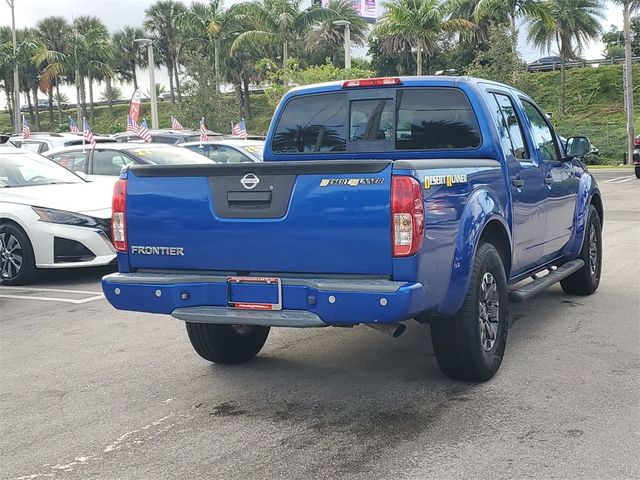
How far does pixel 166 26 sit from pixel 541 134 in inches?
2422

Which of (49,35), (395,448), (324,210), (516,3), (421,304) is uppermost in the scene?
(49,35)

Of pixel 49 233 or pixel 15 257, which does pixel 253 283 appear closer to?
pixel 49 233

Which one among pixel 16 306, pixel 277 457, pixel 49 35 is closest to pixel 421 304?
pixel 277 457

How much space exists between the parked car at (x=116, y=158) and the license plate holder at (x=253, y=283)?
7.92 metres

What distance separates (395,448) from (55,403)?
2.24 meters

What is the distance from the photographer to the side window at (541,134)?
683cm

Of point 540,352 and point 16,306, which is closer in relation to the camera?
point 540,352

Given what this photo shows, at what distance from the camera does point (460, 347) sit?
4.93 metres

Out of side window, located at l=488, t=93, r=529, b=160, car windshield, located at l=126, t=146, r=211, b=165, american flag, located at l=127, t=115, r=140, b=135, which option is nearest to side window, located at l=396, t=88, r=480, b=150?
side window, located at l=488, t=93, r=529, b=160

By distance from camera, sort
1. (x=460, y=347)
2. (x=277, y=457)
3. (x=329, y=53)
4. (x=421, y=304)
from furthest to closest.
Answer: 1. (x=329, y=53)
2. (x=460, y=347)
3. (x=421, y=304)
4. (x=277, y=457)

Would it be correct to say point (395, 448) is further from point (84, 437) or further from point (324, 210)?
point (84, 437)

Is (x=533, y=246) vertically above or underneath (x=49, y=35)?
underneath

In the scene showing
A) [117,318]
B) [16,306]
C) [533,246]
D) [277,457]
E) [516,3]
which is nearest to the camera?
[277,457]

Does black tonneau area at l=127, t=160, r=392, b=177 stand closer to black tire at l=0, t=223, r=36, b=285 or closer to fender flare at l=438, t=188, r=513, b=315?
fender flare at l=438, t=188, r=513, b=315
